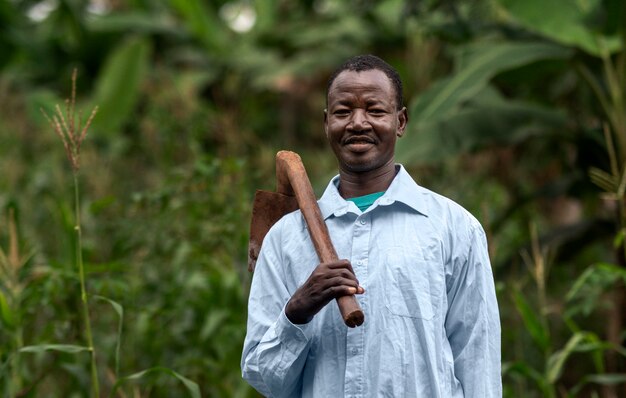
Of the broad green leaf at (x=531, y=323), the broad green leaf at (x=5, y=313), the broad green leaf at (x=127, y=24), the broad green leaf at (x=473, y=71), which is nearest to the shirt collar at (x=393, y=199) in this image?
the broad green leaf at (x=531, y=323)

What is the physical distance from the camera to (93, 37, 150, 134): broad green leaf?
9047mm

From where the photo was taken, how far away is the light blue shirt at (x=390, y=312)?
2.34 m

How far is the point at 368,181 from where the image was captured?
2514 millimetres

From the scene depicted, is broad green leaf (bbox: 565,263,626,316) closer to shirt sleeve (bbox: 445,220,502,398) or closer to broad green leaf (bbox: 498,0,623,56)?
broad green leaf (bbox: 498,0,623,56)

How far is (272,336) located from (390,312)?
28cm

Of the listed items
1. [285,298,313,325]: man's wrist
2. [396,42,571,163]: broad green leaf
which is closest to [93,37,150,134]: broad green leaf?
[396,42,571,163]: broad green leaf

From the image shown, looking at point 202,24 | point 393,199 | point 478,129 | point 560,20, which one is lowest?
point 393,199

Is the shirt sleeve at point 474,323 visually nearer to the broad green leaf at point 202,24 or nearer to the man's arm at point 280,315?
the man's arm at point 280,315

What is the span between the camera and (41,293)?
4.23 metres

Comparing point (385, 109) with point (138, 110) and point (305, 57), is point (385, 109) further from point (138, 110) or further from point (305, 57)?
point (138, 110)

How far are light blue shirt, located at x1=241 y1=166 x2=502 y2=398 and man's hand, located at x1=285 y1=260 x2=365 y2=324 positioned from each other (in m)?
0.06

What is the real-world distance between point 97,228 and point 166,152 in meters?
1.54

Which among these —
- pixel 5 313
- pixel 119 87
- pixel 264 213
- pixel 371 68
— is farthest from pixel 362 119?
pixel 119 87

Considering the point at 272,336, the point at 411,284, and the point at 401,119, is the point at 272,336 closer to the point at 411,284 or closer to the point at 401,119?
the point at 411,284
